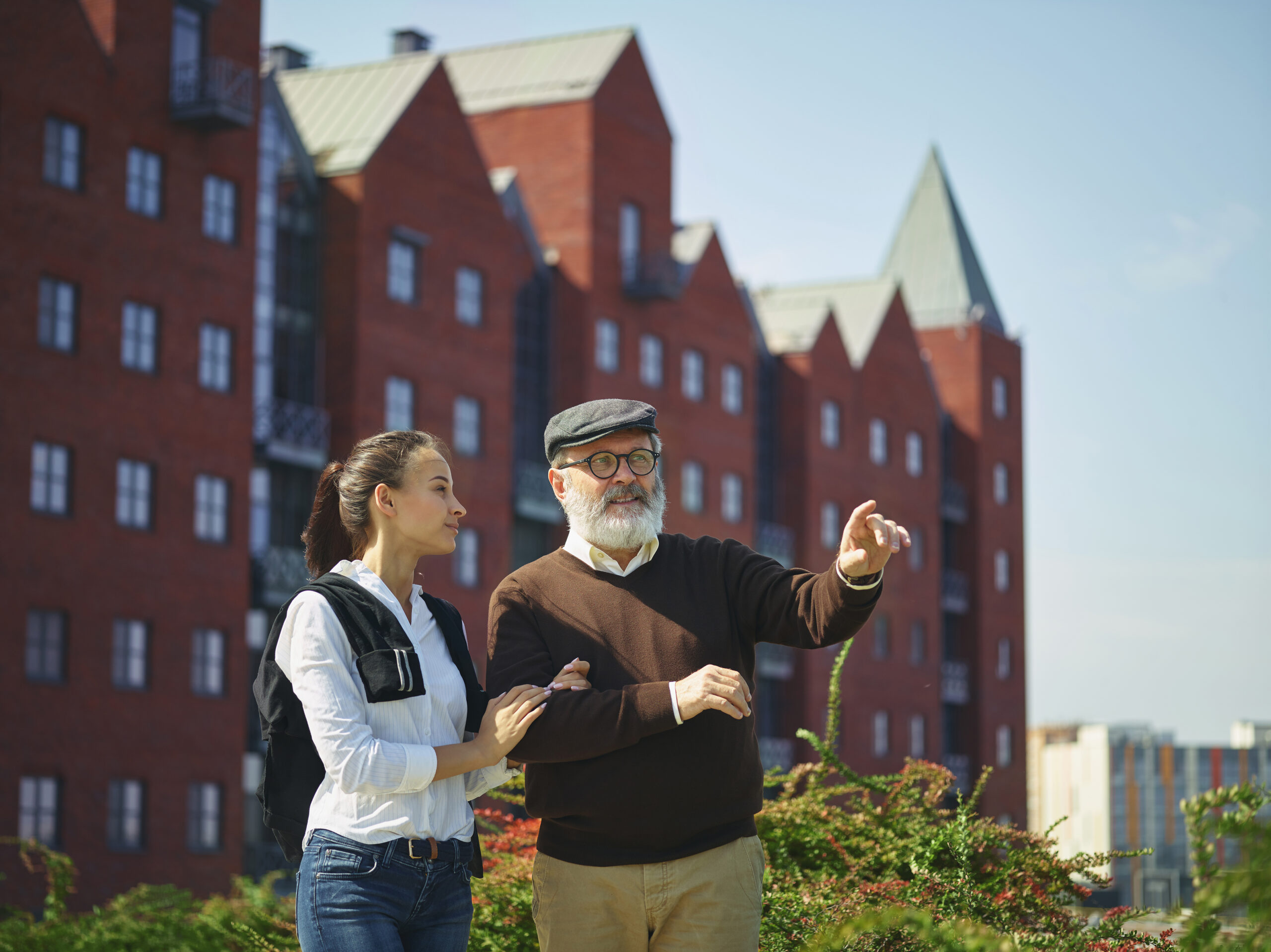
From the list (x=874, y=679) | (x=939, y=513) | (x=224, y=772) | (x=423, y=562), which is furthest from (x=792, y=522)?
(x=224, y=772)

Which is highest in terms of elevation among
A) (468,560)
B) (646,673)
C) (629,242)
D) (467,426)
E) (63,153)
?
(629,242)

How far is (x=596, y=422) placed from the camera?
17.6 feet

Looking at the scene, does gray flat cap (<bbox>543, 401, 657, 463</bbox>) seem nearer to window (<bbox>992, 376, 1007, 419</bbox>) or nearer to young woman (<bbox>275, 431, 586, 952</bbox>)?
young woman (<bbox>275, 431, 586, 952</bbox>)

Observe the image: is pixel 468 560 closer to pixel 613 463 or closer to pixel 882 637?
pixel 882 637

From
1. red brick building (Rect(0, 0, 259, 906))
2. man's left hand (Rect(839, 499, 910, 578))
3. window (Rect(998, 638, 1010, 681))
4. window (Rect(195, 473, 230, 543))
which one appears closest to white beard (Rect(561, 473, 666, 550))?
man's left hand (Rect(839, 499, 910, 578))

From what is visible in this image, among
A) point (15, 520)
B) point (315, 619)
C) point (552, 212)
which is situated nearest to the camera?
point (315, 619)

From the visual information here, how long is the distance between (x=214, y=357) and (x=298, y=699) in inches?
1116

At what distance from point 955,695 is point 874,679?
7.19m

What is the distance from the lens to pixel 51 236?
29.1m

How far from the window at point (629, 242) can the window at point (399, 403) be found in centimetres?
919

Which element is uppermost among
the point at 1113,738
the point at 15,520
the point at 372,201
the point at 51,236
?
the point at 372,201

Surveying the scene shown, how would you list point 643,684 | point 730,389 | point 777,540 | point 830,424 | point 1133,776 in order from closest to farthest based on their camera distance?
point 643,684, point 730,389, point 777,540, point 830,424, point 1133,776

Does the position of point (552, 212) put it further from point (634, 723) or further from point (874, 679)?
point (634, 723)

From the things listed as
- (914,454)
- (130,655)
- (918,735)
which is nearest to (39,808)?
(130,655)
